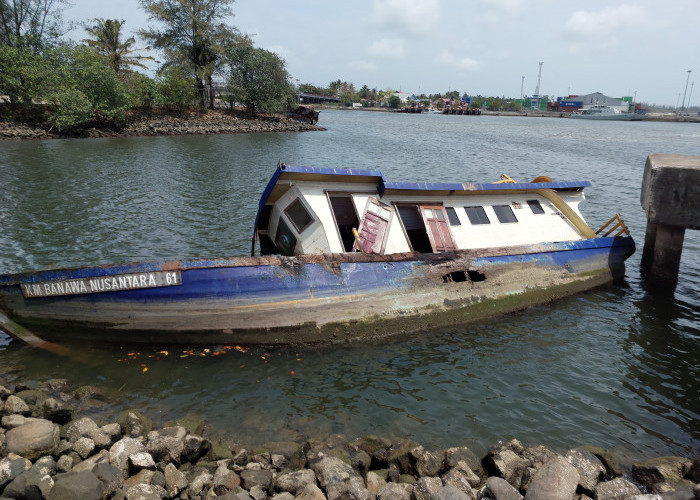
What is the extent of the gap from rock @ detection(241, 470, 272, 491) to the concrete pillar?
13.0m

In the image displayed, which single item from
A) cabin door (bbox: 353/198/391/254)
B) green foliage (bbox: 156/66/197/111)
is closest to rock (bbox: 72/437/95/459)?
cabin door (bbox: 353/198/391/254)

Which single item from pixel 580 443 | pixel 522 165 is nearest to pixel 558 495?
pixel 580 443

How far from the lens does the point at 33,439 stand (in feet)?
22.1

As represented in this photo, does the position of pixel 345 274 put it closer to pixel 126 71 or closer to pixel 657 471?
pixel 657 471

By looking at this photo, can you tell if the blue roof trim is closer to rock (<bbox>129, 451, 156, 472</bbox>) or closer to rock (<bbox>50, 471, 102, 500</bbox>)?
rock (<bbox>129, 451, 156, 472</bbox>)

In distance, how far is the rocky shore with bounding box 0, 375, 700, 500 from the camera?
607 cm

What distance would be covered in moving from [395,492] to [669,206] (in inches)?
473

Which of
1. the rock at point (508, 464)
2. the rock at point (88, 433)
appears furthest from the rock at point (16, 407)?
the rock at point (508, 464)

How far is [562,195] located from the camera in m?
16.3

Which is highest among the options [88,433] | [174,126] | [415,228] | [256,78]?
[256,78]

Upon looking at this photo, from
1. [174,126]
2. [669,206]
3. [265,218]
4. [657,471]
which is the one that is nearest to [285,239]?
[265,218]

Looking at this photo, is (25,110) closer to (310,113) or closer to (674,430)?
(310,113)

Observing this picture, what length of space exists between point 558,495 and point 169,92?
65.9m

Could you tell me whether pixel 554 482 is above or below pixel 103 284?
below
